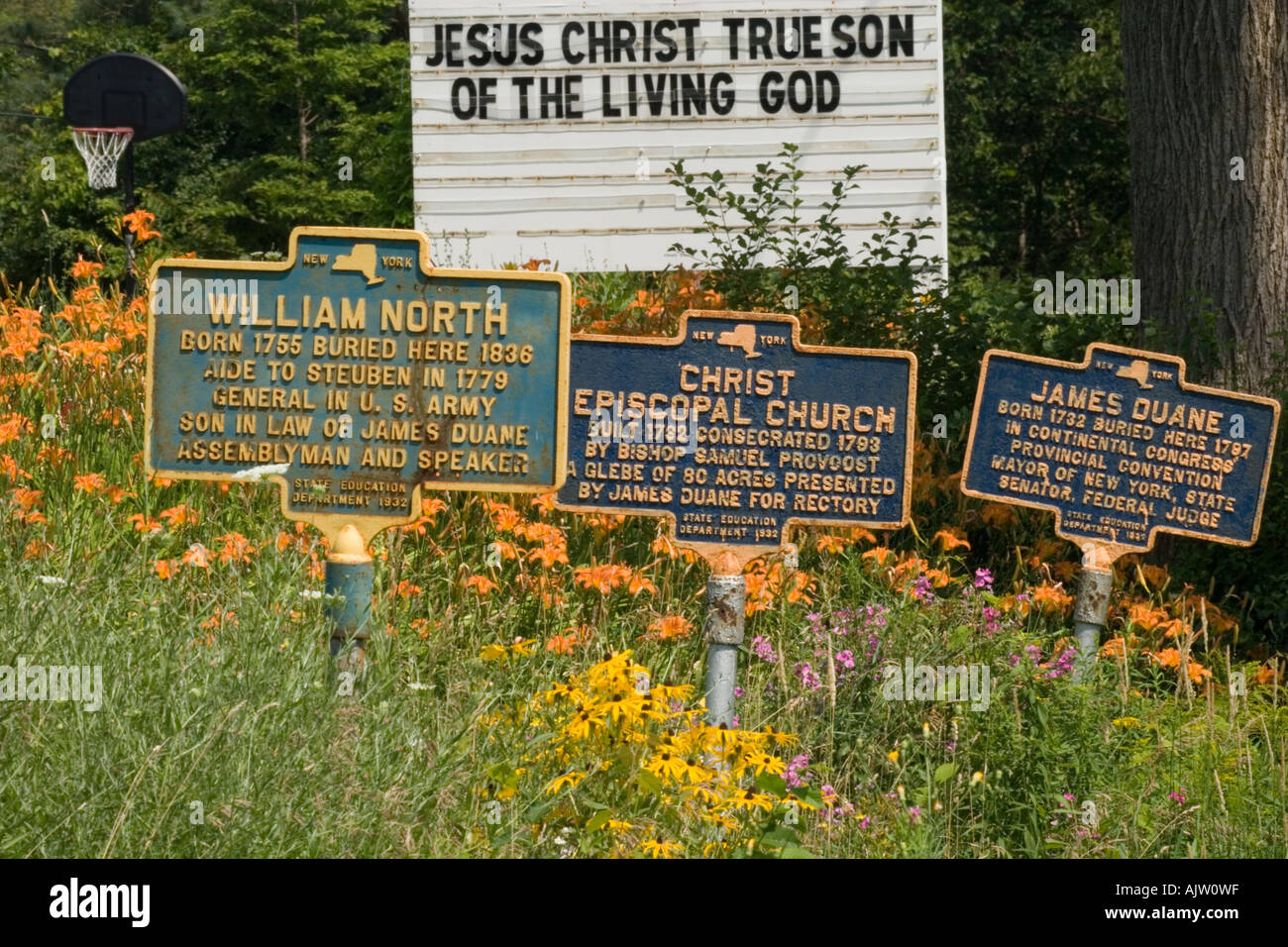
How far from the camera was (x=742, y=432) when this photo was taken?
19.0 ft

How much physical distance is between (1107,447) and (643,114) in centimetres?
687

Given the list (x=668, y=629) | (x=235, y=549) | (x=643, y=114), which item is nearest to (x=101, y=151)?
(x=643, y=114)

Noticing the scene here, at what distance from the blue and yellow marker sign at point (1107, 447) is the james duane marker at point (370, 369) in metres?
2.04

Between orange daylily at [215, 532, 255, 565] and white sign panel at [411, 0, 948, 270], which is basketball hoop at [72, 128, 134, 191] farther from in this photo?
orange daylily at [215, 532, 255, 565]

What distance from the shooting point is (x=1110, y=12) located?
2225 cm

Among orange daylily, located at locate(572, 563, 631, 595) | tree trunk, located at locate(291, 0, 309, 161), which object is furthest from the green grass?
tree trunk, located at locate(291, 0, 309, 161)

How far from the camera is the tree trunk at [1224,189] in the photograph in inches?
295

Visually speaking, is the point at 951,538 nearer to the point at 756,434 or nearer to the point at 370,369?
the point at 756,434

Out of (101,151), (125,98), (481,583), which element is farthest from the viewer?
(101,151)

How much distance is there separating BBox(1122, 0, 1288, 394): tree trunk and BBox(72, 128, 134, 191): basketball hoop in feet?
26.4

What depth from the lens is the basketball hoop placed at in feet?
39.4

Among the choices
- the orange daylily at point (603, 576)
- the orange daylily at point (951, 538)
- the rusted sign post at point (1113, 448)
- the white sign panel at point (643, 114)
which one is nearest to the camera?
the orange daylily at point (603, 576)

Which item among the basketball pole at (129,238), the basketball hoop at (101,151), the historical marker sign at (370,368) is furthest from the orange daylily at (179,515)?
the basketball hoop at (101,151)

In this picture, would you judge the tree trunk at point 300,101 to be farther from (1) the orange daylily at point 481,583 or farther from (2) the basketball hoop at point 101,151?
(1) the orange daylily at point 481,583
